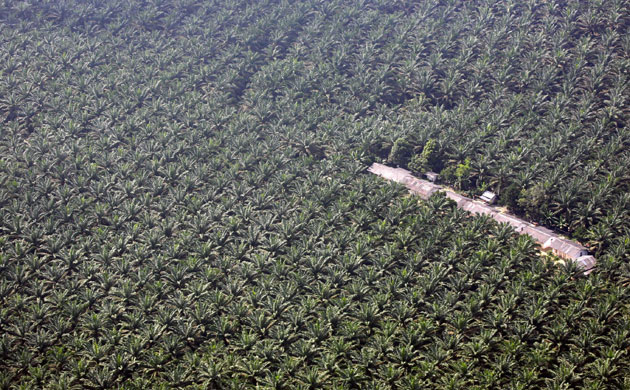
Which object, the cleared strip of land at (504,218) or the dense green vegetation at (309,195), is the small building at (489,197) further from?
the dense green vegetation at (309,195)

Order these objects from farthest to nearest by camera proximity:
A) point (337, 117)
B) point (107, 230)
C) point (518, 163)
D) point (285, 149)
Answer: point (337, 117) → point (285, 149) → point (518, 163) → point (107, 230)

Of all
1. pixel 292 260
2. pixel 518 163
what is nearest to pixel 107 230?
pixel 292 260

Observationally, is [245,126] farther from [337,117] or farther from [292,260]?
[292,260]

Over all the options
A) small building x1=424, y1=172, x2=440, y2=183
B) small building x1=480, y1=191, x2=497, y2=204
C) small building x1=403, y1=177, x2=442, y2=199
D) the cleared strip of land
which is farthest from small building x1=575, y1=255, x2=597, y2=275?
small building x1=424, y1=172, x2=440, y2=183

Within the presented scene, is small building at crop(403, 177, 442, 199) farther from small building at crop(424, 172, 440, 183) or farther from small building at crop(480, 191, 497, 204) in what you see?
small building at crop(480, 191, 497, 204)

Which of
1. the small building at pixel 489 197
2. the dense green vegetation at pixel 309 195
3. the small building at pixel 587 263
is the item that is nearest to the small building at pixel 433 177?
the dense green vegetation at pixel 309 195
